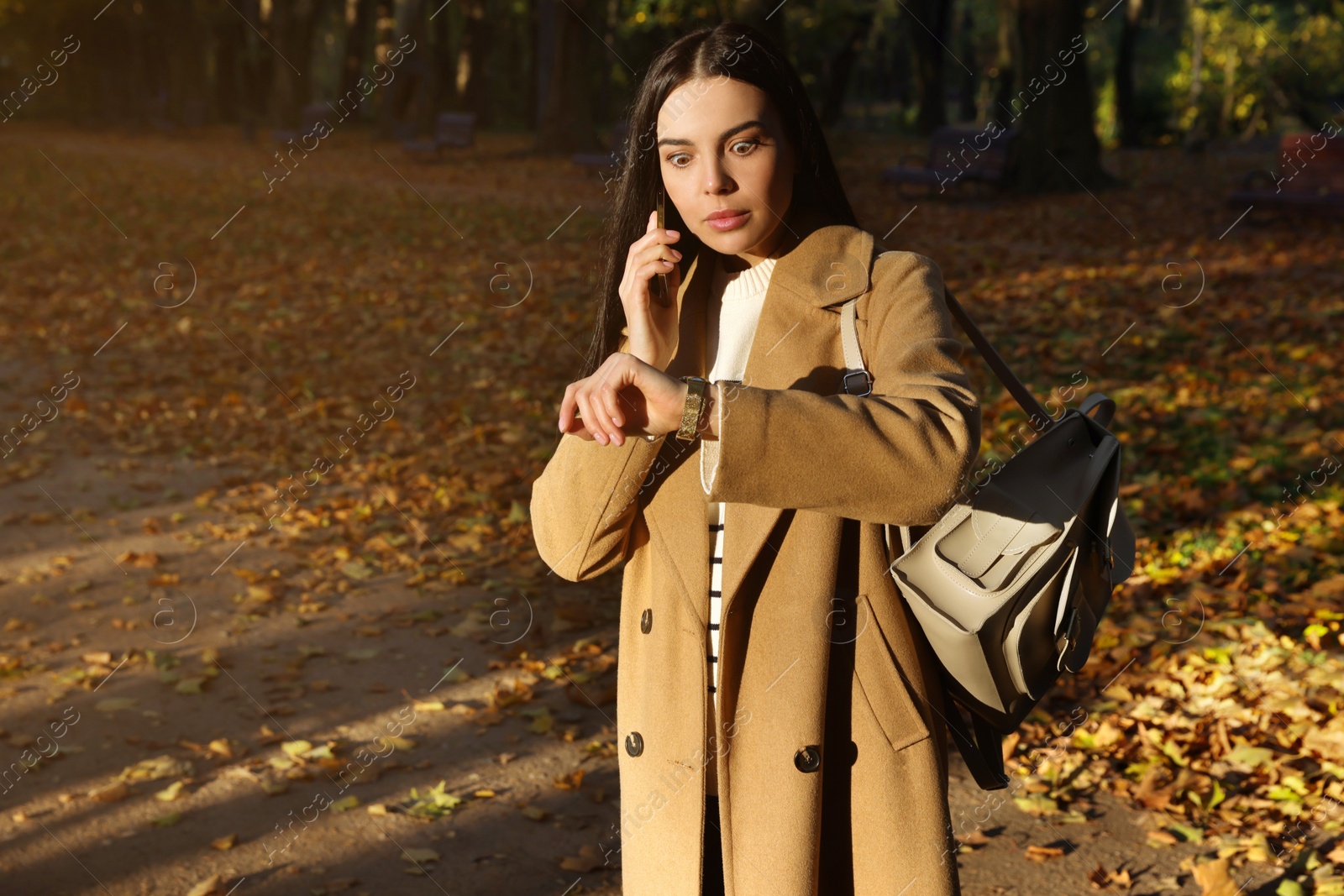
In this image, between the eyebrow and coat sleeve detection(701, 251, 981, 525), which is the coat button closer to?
coat sleeve detection(701, 251, 981, 525)

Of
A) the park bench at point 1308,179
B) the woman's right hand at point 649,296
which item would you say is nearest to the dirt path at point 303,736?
the woman's right hand at point 649,296

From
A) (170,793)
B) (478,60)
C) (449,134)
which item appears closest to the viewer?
(170,793)

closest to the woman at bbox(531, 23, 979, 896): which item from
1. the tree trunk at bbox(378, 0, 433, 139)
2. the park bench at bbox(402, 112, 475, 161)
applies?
the park bench at bbox(402, 112, 475, 161)

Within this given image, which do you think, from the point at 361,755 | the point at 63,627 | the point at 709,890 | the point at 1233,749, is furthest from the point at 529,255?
the point at 709,890

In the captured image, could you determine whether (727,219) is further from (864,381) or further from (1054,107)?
(1054,107)

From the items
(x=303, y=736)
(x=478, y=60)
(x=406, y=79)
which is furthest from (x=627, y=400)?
(x=478, y=60)

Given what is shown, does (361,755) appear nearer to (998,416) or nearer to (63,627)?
(63,627)

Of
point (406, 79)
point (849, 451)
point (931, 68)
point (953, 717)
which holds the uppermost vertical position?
point (406, 79)

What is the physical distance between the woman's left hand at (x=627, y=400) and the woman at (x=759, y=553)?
0.16 meters

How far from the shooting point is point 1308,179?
45.1ft

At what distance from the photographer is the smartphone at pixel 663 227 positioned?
1.88 m

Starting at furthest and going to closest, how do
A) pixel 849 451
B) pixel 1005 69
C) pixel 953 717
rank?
1. pixel 1005 69
2. pixel 953 717
3. pixel 849 451

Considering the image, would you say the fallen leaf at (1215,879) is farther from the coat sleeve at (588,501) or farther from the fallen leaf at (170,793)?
the fallen leaf at (170,793)

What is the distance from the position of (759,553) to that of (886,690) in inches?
11.2
